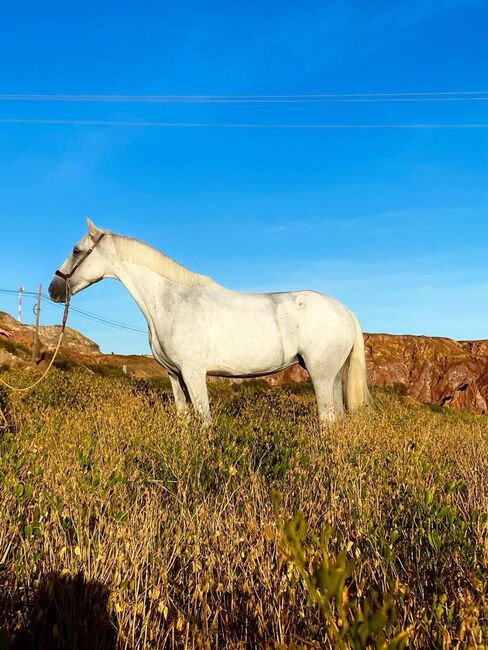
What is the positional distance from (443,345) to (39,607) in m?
22.3

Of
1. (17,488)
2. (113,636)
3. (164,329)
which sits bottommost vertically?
(113,636)

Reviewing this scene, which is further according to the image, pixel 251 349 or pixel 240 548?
pixel 251 349

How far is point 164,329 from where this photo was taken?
726 cm

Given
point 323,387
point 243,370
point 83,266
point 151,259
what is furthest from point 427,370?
point 83,266

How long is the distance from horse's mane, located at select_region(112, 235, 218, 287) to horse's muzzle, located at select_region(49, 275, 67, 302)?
97 centimetres

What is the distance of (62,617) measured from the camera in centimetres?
249

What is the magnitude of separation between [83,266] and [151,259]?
0.98 meters

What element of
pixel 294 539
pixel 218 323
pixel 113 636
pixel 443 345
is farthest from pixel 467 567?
pixel 443 345

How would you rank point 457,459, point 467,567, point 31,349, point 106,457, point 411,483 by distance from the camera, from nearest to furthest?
point 467,567 → point 411,483 → point 106,457 → point 457,459 → point 31,349

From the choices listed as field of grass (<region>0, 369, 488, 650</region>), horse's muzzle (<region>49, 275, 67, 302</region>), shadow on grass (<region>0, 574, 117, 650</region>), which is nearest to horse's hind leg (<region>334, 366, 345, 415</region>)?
field of grass (<region>0, 369, 488, 650</region>)

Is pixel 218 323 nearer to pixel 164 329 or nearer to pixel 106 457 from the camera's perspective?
pixel 164 329

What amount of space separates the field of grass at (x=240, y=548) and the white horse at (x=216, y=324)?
135 centimetres

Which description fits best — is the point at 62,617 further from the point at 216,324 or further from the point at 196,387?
the point at 216,324

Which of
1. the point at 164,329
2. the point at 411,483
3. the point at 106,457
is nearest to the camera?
the point at 411,483
